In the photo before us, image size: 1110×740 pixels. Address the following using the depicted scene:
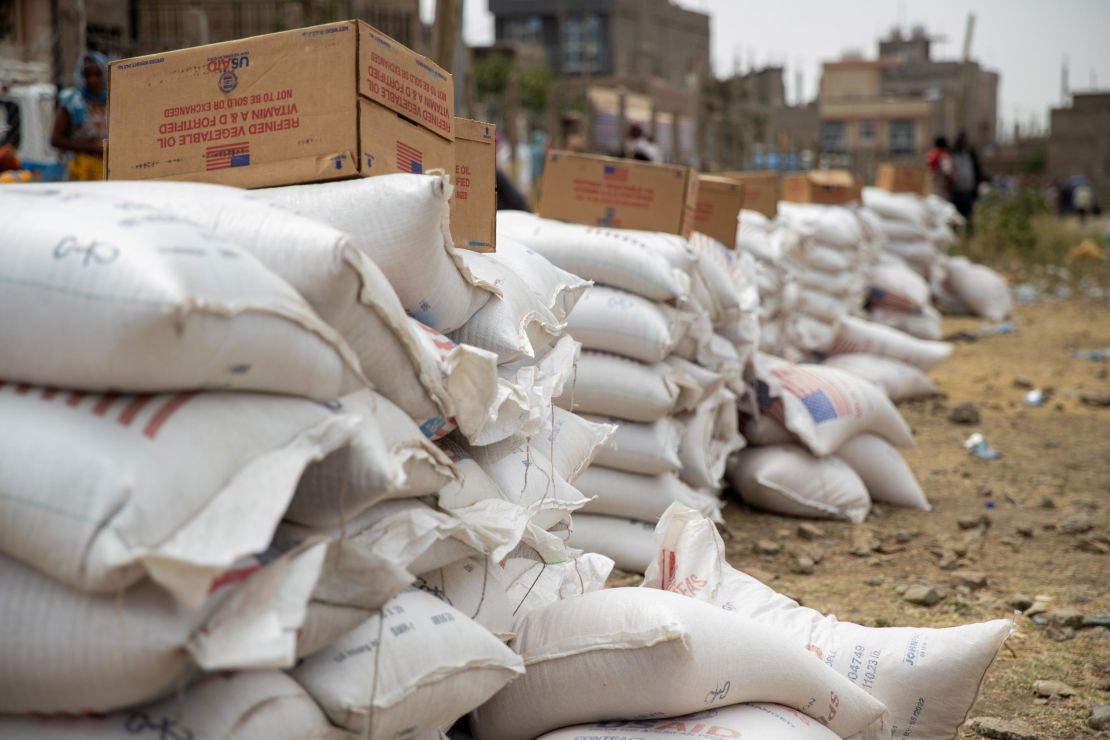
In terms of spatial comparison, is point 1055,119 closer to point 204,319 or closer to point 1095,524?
point 1095,524

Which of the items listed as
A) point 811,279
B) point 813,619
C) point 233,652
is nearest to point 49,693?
point 233,652

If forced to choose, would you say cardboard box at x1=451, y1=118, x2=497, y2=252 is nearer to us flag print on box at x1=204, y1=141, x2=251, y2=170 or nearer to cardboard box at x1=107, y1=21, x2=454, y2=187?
cardboard box at x1=107, y1=21, x2=454, y2=187

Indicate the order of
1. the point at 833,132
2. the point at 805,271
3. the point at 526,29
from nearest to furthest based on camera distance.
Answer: the point at 805,271, the point at 526,29, the point at 833,132

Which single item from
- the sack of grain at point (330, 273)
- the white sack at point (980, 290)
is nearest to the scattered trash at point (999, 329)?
the white sack at point (980, 290)

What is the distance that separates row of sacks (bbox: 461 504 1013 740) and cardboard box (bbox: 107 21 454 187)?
2.92ft

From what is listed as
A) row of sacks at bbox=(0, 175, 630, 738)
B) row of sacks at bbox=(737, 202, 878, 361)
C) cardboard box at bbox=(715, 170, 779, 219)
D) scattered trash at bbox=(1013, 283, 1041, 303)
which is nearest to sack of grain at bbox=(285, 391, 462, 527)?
row of sacks at bbox=(0, 175, 630, 738)

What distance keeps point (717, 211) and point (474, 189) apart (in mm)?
2399

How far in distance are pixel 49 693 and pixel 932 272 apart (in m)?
10.1

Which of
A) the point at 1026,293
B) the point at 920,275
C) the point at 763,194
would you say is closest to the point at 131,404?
the point at 763,194

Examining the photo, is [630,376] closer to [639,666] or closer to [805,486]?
[805,486]

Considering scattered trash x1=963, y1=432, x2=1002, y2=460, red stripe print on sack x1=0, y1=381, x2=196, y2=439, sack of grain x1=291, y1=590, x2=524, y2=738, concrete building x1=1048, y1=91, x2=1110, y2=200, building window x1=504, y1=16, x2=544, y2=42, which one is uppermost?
building window x1=504, y1=16, x2=544, y2=42

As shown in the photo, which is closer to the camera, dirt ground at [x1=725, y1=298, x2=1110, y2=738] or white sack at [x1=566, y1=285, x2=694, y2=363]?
dirt ground at [x1=725, y1=298, x2=1110, y2=738]

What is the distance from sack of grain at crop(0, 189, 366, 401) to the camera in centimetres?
127

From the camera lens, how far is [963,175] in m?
14.1
